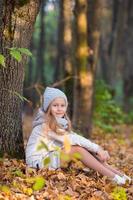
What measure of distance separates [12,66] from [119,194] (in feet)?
6.76

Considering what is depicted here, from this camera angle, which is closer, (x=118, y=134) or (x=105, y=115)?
(x=118, y=134)

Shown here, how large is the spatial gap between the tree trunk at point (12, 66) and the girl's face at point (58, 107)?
43 centimetres

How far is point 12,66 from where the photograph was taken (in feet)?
23.6

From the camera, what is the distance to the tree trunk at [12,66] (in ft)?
23.4

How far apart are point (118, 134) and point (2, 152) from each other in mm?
9211

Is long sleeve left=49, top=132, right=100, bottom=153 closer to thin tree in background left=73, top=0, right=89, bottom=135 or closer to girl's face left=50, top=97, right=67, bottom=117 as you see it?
girl's face left=50, top=97, right=67, bottom=117

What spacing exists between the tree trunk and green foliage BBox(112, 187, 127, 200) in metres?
1.47

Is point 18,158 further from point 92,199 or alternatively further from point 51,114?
point 92,199

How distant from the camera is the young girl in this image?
23.4 feet

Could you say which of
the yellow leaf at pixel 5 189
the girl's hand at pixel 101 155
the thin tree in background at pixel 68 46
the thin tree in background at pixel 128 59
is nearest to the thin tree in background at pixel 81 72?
the thin tree in background at pixel 68 46

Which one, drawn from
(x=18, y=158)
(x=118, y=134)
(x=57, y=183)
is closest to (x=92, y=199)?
(x=57, y=183)

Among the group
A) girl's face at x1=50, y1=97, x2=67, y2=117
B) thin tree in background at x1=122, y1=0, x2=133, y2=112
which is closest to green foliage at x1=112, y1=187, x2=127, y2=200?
girl's face at x1=50, y1=97, x2=67, y2=117

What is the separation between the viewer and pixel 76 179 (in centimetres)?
704

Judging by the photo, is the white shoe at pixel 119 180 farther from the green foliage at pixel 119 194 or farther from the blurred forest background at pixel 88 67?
the blurred forest background at pixel 88 67
